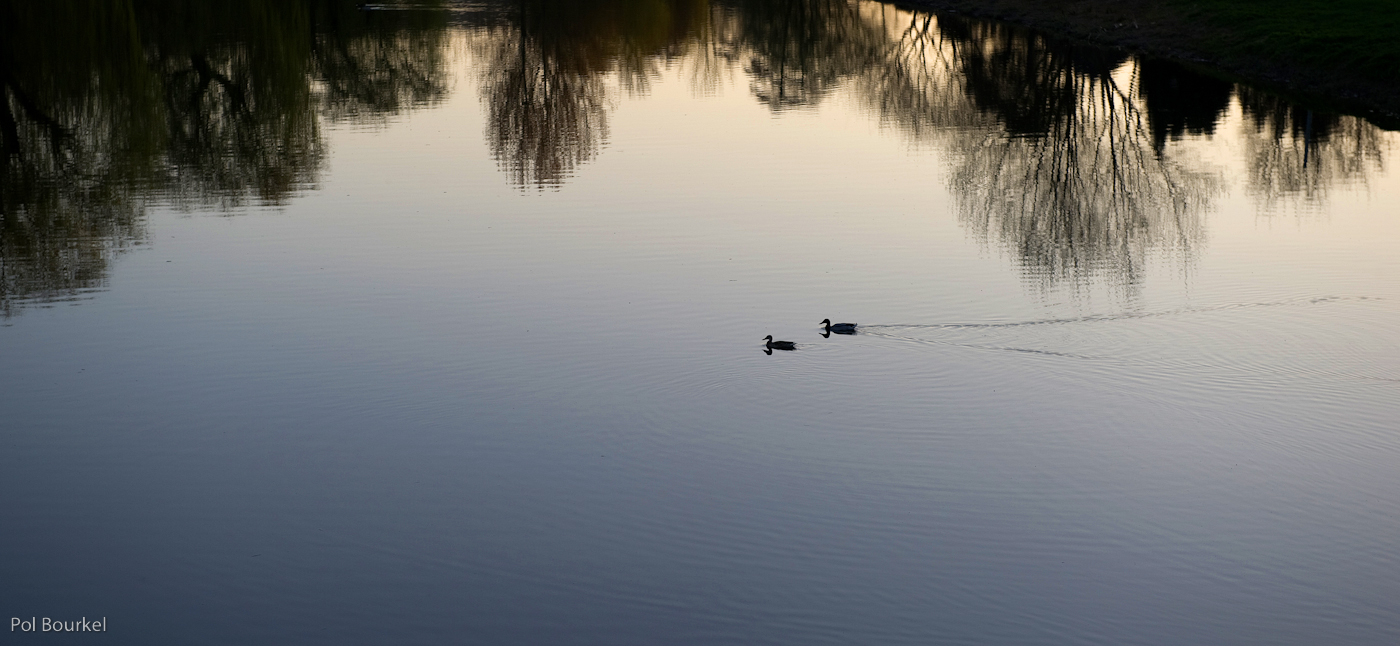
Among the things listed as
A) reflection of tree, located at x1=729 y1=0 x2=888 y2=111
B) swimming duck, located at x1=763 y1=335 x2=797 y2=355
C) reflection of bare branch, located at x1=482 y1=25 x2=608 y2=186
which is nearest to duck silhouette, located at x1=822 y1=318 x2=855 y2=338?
swimming duck, located at x1=763 y1=335 x2=797 y2=355

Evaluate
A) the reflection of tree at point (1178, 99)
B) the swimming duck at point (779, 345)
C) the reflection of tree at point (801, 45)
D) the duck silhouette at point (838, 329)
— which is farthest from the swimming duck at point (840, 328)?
the reflection of tree at point (801, 45)

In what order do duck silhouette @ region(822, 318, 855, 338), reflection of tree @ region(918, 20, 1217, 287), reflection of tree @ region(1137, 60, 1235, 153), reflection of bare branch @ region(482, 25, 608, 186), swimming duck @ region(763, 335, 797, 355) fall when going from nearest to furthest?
swimming duck @ region(763, 335, 797, 355) → duck silhouette @ region(822, 318, 855, 338) → reflection of tree @ region(918, 20, 1217, 287) → reflection of bare branch @ region(482, 25, 608, 186) → reflection of tree @ region(1137, 60, 1235, 153)

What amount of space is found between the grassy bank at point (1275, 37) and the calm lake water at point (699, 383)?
272 centimetres

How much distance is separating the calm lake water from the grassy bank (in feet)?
8.93

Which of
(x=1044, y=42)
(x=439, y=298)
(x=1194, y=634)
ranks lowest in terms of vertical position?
(x=1194, y=634)

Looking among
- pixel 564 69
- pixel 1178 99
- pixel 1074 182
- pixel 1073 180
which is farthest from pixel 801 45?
pixel 1074 182

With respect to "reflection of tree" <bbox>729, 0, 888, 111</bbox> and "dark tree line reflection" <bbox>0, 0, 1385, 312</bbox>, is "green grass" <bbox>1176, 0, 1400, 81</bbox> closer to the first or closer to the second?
"dark tree line reflection" <bbox>0, 0, 1385, 312</bbox>

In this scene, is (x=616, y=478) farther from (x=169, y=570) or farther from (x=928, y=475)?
(x=169, y=570)

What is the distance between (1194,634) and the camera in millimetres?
8500

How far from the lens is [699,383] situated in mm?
12695

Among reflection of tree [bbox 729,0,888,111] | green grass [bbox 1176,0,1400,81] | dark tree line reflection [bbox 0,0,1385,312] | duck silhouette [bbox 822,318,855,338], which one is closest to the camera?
duck silhouette [bbox 822,318,855,338]

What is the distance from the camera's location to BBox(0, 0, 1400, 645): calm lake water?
9.11m

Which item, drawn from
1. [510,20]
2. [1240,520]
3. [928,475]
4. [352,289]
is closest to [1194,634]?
[1240,520]

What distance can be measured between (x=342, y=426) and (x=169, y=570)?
2.65 meters
